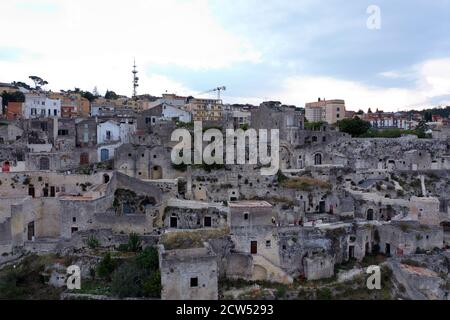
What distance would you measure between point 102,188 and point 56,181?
119 inches

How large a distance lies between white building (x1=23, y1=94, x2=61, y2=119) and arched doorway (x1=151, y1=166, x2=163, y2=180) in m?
18.6

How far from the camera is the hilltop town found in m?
20.2

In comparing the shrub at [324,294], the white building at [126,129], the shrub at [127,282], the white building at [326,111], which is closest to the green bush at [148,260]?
the shrub at [127,282]

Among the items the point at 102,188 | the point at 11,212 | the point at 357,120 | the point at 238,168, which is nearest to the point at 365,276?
the point at 238,168

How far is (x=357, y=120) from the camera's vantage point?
44.1 metres

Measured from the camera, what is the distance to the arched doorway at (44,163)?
29375mm

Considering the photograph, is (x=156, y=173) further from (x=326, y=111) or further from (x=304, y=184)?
(x=326, y=111)

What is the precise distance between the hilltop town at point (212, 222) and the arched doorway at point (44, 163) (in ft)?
0.39

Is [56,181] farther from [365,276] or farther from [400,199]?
[400,199]

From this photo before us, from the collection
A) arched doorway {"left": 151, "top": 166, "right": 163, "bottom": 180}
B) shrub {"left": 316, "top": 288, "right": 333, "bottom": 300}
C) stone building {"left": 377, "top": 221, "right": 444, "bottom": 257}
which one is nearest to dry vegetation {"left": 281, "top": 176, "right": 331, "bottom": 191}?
stone building {"left": 377, "top": 221, "right": 444, "bottom": 257}

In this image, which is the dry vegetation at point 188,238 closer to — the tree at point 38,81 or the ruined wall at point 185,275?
the ruined wall at point 185,275

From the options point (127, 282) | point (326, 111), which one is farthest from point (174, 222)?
point (326, 111)

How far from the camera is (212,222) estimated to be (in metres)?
24.3
